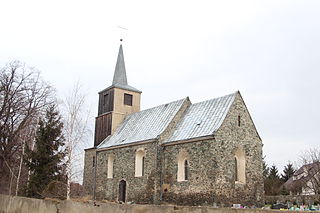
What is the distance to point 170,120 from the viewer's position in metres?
25.9

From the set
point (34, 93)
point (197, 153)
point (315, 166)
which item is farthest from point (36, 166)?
point (315, 166)

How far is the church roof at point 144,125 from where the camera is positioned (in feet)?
86.9

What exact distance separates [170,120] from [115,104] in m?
8.73

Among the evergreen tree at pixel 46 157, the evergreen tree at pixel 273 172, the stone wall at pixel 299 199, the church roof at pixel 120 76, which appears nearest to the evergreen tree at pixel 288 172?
the evergreen tree at pixel 273 172

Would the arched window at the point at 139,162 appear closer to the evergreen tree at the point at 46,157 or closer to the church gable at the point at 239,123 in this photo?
the evergreen tree at the point at 46,157

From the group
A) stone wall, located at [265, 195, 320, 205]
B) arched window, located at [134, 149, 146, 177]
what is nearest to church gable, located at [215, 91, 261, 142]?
arched window, located at [134, 149, 146, 177]

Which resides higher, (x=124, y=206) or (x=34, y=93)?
(x=34, y=93)

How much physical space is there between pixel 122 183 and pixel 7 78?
11.4 metres

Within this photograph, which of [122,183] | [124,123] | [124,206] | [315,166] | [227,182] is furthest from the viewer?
[315,166]

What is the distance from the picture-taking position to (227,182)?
21.2 m

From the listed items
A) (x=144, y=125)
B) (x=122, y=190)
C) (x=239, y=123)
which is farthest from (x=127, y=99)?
(x=239, y=123)

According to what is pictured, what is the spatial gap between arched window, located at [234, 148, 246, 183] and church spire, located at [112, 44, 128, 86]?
15.0 metres

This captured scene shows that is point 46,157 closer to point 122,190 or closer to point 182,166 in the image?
point 182,166

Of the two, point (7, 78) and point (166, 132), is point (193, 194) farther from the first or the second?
point (7, 78)
